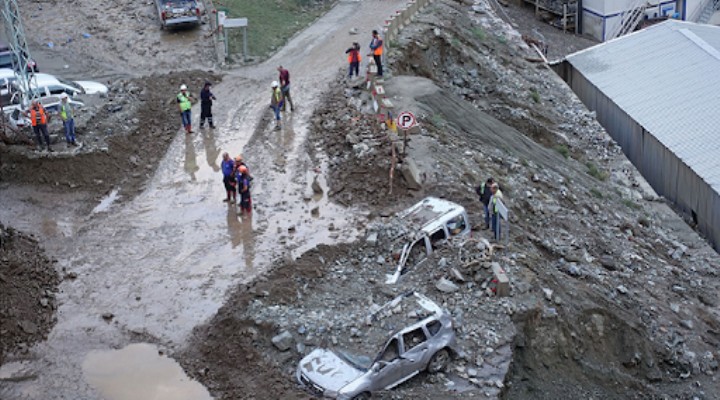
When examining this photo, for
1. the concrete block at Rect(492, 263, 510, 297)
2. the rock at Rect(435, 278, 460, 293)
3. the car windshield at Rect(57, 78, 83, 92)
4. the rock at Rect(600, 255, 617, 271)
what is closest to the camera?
the concrete block at Rect(492, 263, 510, 297)

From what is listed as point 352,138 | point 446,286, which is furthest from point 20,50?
point 446,286

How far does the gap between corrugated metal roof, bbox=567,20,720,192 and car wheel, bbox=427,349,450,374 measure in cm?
1666

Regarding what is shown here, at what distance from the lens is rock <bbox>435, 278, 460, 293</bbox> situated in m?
19.9

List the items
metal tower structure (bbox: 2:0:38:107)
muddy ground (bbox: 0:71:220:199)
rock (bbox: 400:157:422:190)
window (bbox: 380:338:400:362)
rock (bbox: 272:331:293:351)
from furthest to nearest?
metal tower structure (bbox: 2:0:38:107), muddy ground (bbox: 0:71:220:199), rock (bbox: 400:157:422:190), rock (bbox: 272:331:293:351), window (bbox: 380:338:400:362)

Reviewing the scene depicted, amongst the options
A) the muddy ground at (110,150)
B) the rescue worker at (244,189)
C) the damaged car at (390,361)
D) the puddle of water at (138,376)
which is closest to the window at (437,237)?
the damaged car at (390,361)

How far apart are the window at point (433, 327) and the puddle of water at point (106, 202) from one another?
1208 centimetres

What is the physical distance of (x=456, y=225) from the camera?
21.9 meters

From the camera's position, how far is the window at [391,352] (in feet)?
56.7

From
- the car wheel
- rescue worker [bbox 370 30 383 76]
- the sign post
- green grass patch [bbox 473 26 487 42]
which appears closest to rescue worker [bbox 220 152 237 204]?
the sign post

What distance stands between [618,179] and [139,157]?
17701 millimetres

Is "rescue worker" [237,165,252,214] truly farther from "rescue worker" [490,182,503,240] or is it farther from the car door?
the car door

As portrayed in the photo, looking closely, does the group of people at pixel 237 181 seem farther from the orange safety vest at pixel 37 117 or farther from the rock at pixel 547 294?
the rock at pixel 547 294

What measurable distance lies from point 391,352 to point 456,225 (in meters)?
5.35

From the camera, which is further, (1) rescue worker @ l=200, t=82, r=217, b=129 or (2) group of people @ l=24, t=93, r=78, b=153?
(1) rescue worker @ l=200, t=82, r=217, b=129
